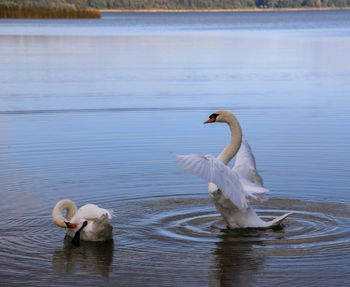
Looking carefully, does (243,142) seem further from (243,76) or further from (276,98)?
(243,76)

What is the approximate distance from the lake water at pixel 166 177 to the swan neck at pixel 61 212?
0.20 meters

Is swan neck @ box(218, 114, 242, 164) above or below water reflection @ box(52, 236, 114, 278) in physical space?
above

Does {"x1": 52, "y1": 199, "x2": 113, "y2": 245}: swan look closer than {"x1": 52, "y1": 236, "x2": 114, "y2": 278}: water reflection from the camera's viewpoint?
No

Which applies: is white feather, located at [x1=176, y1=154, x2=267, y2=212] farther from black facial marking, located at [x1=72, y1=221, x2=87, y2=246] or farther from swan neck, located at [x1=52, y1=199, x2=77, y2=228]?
swan neck, located at [x1=52, y1=199, x2=77, y2=228]

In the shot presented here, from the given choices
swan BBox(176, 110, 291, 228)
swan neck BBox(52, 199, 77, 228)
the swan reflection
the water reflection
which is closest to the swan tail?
swan BBox(176, 110, 291, 228)

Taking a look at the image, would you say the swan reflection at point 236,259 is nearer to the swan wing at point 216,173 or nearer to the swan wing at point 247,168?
the swan wing at point 216,173

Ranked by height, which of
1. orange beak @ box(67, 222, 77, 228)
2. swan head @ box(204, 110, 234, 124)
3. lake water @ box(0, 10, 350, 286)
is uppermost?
swan head @ box(204, 110, 234, 124)

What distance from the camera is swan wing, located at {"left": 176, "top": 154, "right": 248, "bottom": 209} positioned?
22.5 feet

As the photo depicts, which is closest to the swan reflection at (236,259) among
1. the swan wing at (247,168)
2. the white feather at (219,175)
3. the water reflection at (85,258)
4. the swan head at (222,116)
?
the white feather at (219,175)

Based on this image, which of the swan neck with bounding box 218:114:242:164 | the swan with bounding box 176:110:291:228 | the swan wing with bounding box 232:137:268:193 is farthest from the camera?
the swan wing with bounding box 232:137:268:193

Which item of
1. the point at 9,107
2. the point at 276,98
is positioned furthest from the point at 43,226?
the point at 276,98

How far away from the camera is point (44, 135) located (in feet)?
45.4

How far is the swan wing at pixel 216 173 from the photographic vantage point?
22.5 ft

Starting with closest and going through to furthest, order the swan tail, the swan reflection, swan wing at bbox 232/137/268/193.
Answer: the swan reflection, the swan tail, swan wing at bbox 232/137/268/193
